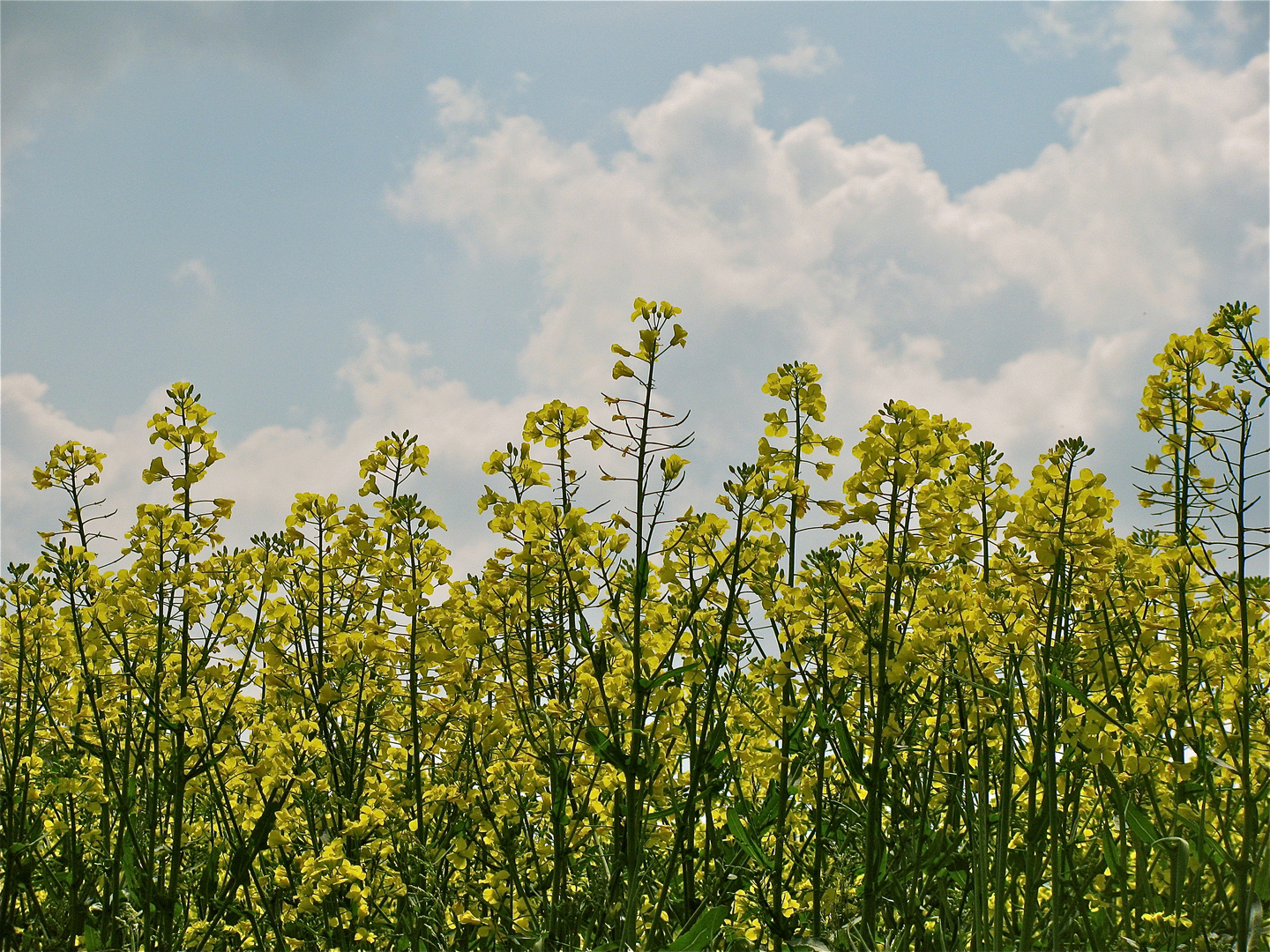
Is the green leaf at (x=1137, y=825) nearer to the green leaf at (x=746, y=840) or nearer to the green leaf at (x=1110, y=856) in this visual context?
the green leaf at (x=1110, y=856)

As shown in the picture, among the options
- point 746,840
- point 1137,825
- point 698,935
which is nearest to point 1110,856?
point 1137,825

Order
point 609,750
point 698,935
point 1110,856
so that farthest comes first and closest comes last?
1. point 1110,856
2. point 609,750
3. point 698,935

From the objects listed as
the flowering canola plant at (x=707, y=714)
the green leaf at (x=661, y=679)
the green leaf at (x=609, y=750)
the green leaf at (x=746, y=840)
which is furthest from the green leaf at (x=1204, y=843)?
the green leaf at (x=609, y=750)

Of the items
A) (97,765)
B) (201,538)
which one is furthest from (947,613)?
(97,765)

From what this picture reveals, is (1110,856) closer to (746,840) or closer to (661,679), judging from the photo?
(746,840)

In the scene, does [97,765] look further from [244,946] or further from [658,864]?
[658,864]

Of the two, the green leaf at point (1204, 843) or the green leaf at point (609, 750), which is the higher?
the green leaf at point (609, 750)

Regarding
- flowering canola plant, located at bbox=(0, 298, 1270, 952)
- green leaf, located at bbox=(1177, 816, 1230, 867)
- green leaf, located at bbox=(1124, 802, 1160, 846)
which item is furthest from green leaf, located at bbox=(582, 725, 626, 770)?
green leaf, located at bbox=(1177, 816, 1230, 867)

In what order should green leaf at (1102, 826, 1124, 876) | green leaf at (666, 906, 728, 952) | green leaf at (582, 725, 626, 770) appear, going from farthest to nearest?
green leaf at (1102, 826, 1124, 876) → green leaf at (582, 725, 626, 770) → green leaf at (666, 906, 728, 952)

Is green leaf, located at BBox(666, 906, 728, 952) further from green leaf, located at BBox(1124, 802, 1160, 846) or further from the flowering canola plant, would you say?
green leaf, located at BBox(1124, 802, 1160, 846)

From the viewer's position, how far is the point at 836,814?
3.19m

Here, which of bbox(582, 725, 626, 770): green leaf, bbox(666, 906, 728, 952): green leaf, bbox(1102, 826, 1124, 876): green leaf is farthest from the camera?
bbox(1102, 826, 1124, 876): green leaf

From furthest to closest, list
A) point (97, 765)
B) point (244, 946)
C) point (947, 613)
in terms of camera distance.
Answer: point (97, 765), point (244, 946), point (947, 613)

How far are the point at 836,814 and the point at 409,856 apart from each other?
1.45m
